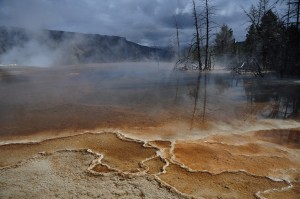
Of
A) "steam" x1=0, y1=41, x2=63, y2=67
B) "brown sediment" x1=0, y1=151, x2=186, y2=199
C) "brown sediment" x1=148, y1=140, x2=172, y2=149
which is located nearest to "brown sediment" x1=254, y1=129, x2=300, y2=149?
"brown sediment" x1=148, y1=140, x2=172, y2=149

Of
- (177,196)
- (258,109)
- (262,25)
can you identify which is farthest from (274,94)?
(262,25)

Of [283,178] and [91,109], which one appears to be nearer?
[283,178]

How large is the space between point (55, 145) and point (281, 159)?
14.1 feet

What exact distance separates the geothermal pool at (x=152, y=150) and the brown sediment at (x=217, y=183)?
0.01 m

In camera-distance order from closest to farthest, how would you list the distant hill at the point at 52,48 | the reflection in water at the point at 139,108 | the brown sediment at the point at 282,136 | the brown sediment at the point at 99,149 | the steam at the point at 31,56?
the brown sediment at the point at 99,149
the brown sediment at the point at 282,136
the reflection in water at the point at 139,108
the steam at the point at 31,56
the distant hill at the point at 52,48

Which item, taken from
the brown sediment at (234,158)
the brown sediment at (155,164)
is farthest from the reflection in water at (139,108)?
the brown sediment at (155,164)

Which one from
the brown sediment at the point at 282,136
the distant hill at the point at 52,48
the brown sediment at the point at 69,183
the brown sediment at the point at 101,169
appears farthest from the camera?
the distant hill at the point at 52,48

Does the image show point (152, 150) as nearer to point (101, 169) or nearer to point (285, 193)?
point (101, 169)

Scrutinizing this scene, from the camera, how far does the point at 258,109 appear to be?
8.64 metres

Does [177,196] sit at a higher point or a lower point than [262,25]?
lower

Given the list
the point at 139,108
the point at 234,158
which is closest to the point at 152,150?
the point at 234,158

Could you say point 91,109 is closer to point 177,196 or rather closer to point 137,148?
point 137,148

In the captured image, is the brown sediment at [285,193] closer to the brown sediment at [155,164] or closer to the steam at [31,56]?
the brown sediment at [155,164]

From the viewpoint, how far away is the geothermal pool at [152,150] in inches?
154
